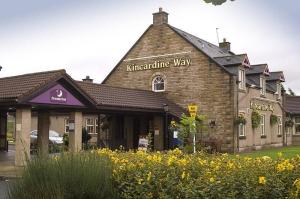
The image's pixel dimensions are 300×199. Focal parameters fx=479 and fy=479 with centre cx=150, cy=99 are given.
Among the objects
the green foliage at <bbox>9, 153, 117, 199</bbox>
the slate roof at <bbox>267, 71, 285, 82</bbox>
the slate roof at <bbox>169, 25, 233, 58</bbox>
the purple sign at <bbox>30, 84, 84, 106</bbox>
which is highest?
the slate roof at <bbox>169, 25, 233, 58</bbox>

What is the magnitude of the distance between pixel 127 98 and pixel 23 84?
8.46m

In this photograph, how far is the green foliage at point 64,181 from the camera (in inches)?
287

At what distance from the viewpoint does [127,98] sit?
28.4m

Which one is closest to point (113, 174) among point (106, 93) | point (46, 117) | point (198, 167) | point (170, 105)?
point (198, 167)

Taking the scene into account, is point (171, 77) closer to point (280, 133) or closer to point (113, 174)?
point (280, 133)

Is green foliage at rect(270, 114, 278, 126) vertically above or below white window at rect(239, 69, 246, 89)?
below

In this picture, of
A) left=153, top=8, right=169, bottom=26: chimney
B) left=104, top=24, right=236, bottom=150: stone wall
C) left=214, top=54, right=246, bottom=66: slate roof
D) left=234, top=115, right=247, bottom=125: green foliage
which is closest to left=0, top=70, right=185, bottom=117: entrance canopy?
left=104, top=24, right=236, bottom=150: stone wall

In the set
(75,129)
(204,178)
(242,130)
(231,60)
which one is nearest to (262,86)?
(231,60)

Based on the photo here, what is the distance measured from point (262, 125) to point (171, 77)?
27.3 feet

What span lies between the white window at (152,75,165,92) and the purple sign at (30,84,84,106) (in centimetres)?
1171

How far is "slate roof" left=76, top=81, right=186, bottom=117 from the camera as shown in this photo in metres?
26.2

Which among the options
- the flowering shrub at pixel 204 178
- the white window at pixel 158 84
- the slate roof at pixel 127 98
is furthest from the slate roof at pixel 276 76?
the flowering shrub at pixel 204 178

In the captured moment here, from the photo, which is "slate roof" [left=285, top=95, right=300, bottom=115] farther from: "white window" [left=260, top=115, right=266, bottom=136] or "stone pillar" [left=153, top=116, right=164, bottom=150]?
"stone pillar" [left=153, top=116, right=164, bottom=150]

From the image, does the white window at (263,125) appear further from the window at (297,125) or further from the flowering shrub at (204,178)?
the flowering shrub at (204,178)
